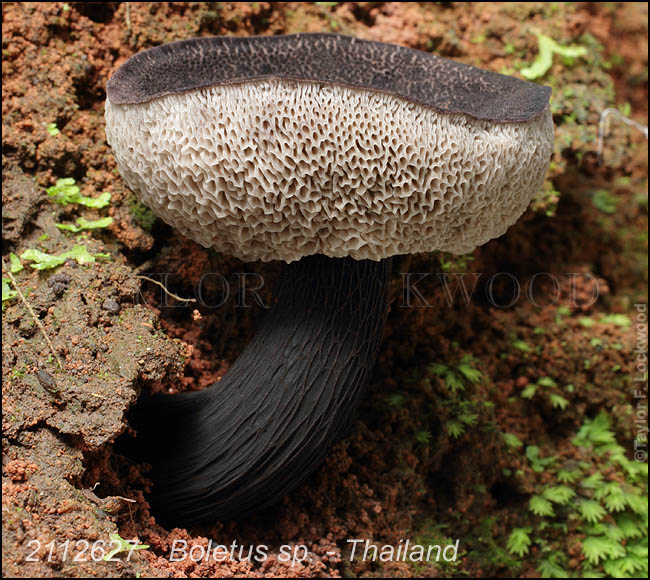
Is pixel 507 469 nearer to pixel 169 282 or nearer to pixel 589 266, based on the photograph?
pixel 589 266

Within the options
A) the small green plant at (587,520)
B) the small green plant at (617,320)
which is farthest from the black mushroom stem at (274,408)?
the small green plant at (617,320)

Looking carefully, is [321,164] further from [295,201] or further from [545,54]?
[545,54]

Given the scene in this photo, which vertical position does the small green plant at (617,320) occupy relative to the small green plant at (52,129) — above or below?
below

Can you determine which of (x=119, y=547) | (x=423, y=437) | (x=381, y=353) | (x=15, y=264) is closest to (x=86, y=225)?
(x=15, y=264)

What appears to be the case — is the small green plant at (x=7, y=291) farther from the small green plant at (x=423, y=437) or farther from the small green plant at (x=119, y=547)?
the small green plant at (x=423, y=437)

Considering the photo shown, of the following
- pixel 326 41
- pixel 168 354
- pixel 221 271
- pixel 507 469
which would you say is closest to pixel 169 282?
pixel 221 271

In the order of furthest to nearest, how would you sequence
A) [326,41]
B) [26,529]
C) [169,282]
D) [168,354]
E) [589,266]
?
[589,266]
[326,41]
[169,282]
[168,354]
[26,529]
